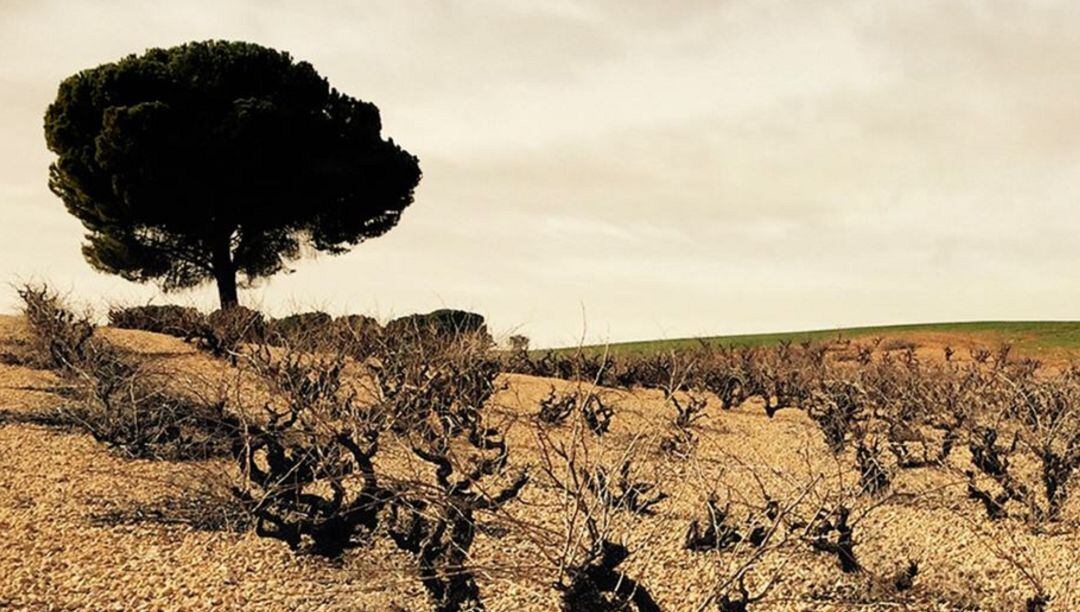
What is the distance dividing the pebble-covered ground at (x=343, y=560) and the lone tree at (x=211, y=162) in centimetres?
2499

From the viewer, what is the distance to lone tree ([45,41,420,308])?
3672cm

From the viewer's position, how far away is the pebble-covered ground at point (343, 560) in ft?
26.5

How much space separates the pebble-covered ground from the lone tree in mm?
24990

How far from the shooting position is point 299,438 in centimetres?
1373

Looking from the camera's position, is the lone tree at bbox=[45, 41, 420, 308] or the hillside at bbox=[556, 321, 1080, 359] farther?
the hillside at bbox=[556, 321, 1080, 359]

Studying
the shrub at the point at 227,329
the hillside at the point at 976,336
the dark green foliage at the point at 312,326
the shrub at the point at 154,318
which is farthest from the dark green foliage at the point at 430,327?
the hillside at the point at 976,336

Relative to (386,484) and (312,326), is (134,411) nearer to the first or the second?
(386,484)

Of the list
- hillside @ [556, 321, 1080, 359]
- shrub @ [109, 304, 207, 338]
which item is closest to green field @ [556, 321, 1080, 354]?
hillside @ [556, 321, 1080, 359]

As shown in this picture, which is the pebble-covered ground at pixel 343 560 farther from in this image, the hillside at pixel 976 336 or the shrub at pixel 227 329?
the hillside at pixel 976 336

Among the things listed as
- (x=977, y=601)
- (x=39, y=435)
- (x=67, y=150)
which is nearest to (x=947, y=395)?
(x=977, y=601)

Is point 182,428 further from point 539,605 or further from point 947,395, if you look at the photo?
point 947,395

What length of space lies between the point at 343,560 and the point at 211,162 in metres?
31.0

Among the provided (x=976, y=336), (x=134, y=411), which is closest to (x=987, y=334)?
(x=976, y=336)

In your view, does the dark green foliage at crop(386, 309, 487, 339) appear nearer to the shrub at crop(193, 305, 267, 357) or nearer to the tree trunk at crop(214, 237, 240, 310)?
the shrub at crop(193, 305, 267, 357)
